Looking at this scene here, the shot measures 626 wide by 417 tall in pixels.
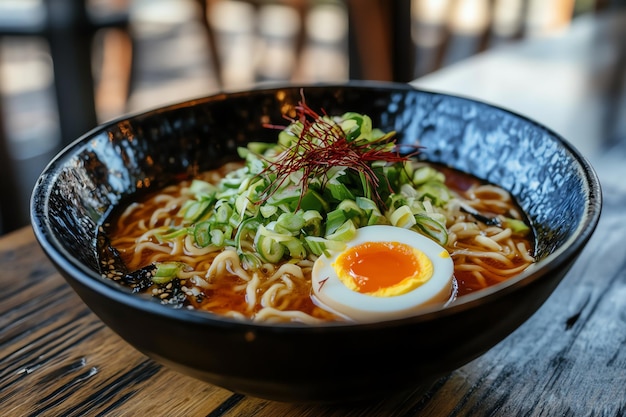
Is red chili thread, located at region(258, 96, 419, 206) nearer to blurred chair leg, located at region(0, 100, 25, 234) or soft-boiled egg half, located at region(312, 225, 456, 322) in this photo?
soft-boiled egg half, located at region(312, 225, 456, 322)

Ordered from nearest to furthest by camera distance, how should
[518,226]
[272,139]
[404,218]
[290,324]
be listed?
[290,324] < [404,218] < [518,226] < [272,139]

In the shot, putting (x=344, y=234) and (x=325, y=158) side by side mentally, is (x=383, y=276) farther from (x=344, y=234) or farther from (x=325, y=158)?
(x=325, y=158)

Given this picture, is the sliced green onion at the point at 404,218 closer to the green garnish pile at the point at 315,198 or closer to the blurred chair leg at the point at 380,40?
the green garnish pile at the point at 315,198

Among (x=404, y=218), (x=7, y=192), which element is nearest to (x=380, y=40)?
(x=7, y=192)

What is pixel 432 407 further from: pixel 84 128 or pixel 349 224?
pixel 84 128

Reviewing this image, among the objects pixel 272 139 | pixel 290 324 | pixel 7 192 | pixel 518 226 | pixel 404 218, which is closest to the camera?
pixel 290 324

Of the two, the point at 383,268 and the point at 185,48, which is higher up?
the point at 383,268
